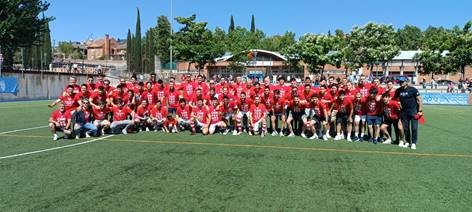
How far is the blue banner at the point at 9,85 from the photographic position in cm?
2780

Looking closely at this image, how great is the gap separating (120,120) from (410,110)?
26.1 ft

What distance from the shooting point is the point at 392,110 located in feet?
33.9

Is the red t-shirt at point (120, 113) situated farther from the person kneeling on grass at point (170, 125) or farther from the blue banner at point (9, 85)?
Result: the blue banner at point (9, 85)

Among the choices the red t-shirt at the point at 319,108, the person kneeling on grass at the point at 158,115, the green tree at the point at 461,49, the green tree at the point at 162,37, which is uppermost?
the green tree at the point at 162,37

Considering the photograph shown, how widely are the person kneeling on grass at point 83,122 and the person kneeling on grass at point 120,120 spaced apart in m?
0.65

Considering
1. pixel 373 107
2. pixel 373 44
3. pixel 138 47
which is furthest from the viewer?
pixel 138 47

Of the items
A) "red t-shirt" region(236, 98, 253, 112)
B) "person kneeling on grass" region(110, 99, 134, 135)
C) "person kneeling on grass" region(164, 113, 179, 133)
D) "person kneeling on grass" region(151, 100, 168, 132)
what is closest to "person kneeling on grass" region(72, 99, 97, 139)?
"person kneeling on grass" region(110, 99, 134, 135)

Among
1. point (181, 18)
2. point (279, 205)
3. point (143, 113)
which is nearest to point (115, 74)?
point (181, 18)

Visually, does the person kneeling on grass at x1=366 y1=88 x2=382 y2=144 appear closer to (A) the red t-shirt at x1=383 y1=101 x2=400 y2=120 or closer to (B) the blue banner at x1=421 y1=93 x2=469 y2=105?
(A) the red t-shirt at x1=383 y1=101 x2=400 y2=120

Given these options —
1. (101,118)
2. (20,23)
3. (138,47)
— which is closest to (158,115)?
(101,118)

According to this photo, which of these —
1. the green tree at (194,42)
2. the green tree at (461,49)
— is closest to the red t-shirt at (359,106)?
the green tree at (194,42)

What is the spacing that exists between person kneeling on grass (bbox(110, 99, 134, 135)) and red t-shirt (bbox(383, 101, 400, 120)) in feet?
23.7

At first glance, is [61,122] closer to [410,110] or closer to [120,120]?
[120,120]

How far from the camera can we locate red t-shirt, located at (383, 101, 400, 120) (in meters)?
10.3
